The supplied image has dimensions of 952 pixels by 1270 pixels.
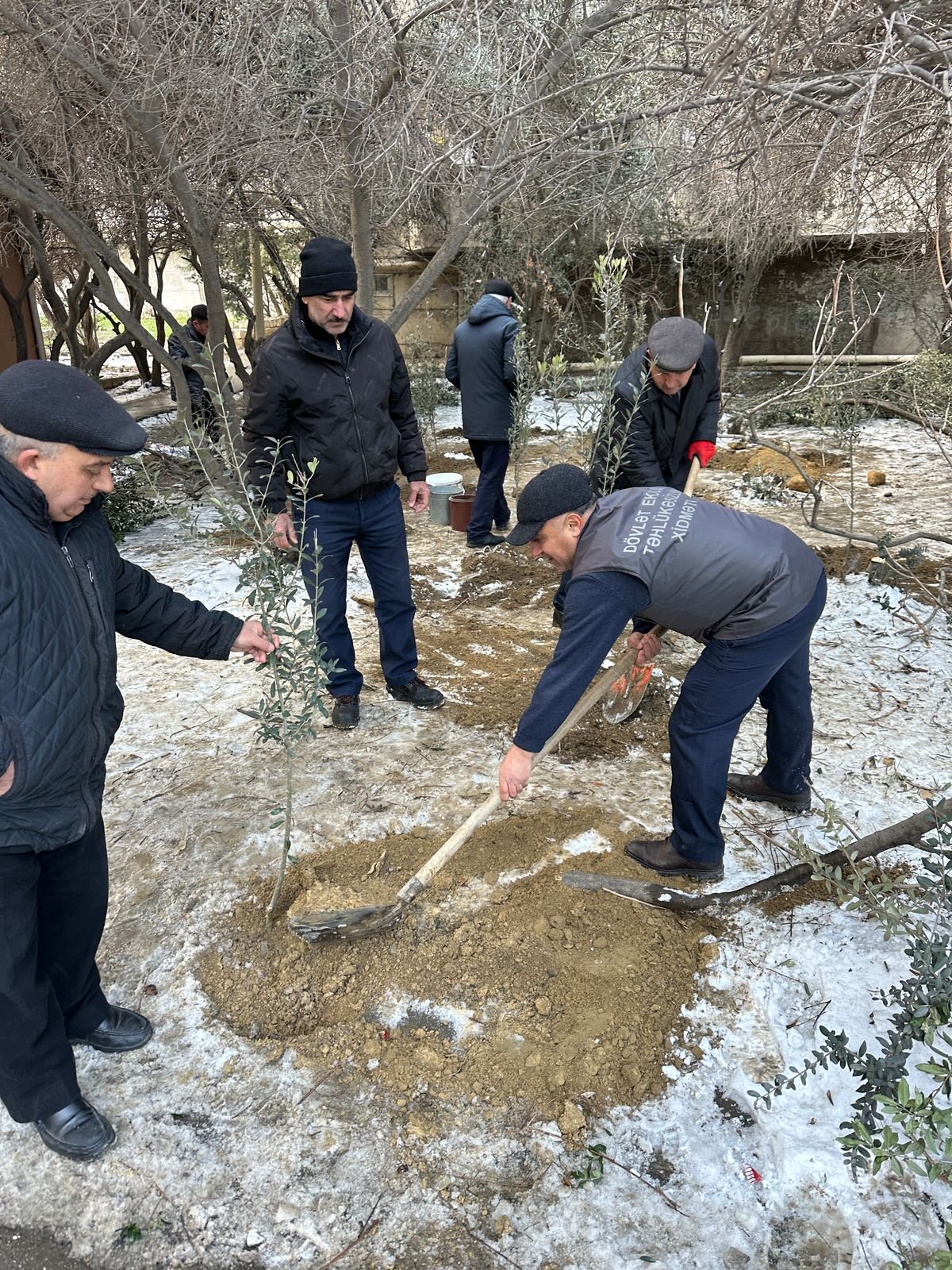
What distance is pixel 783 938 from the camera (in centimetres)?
267

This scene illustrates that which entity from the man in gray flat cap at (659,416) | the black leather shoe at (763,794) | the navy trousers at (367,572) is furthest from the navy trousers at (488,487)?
the black leather shoe at (763,794)

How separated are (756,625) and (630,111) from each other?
393cm

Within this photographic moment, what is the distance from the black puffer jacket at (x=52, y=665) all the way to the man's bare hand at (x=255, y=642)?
1.60 feet

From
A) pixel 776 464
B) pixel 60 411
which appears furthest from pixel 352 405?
pixel 776 464

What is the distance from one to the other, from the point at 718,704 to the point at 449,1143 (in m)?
1.46

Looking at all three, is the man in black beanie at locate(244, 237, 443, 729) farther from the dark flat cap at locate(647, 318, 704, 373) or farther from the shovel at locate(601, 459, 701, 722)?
the dark flat cap at locate(647, 318, 704, 373)

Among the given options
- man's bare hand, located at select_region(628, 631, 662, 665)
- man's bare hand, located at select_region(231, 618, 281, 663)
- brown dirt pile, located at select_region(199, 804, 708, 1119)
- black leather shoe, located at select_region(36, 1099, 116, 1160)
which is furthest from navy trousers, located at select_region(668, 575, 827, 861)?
black leather shoe, located at select_region(36, 1099, 116, 1160)

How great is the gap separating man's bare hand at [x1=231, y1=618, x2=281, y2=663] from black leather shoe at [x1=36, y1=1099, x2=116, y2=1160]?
4.07 ft

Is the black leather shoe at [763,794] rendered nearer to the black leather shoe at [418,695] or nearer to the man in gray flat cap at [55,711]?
the black leather shoe at [418,695]

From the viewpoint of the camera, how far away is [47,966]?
2.17 metres

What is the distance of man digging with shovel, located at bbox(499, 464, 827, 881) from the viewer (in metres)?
2.32

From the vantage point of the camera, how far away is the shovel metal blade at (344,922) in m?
2.59

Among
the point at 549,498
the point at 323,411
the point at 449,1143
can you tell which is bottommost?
the point at 449,1143

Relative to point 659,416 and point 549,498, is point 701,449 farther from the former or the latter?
point 549,498
